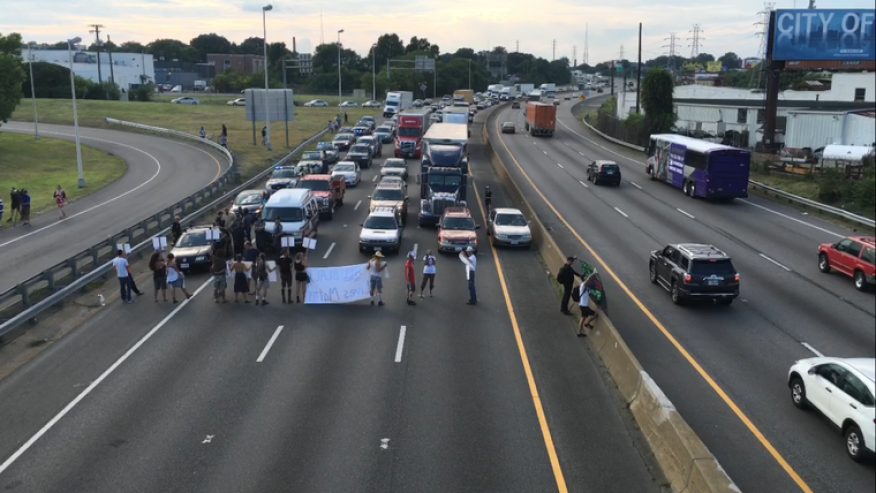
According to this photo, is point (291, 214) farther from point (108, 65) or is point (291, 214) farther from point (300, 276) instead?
point (108, 65)

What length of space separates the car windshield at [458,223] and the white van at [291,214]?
569 cm

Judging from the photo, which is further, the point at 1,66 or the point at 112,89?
the point at 112,89

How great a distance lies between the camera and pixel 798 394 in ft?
48.7

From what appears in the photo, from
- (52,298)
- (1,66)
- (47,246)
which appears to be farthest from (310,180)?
(1,66)

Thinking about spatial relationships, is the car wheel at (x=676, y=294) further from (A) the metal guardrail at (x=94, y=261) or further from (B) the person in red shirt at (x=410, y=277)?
(A) the metal guardrail at (x=94, y=261)

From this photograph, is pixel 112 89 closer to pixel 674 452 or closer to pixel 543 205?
pixel 543 205

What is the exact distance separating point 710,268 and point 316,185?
21.4 metres

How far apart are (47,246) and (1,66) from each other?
3831 cm

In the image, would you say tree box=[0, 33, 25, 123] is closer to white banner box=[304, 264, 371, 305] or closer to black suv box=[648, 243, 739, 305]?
white banner box=[304, 264, 371, 305]

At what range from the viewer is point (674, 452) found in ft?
38.9

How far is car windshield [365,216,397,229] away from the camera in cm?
2916

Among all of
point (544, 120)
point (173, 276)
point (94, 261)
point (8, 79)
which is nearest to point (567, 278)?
point (173, 276)

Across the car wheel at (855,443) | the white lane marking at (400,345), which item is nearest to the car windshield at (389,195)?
the white lane marking at (400,345)

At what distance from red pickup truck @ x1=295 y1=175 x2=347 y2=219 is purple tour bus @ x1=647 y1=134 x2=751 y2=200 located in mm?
20402
